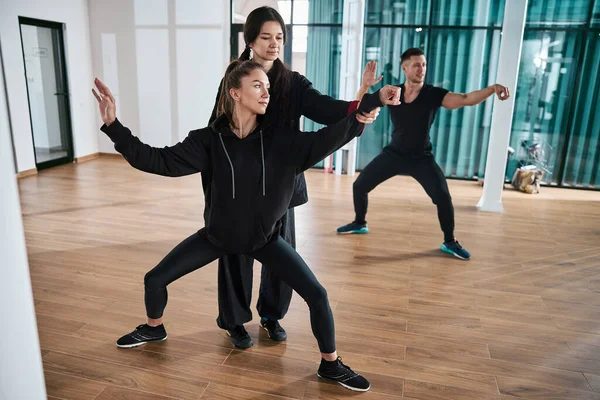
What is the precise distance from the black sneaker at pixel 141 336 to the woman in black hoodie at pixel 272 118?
30cm

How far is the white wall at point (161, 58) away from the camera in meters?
6.70

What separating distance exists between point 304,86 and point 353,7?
4.49m

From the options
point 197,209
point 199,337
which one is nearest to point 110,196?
point 197,209

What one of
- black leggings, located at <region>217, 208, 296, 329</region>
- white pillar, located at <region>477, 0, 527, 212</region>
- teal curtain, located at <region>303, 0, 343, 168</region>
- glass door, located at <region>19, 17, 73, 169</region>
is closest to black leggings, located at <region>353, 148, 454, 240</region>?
white pillar, located at <region>477, 0, 527, 212</region>

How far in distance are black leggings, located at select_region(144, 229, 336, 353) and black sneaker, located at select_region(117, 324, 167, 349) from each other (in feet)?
0.81

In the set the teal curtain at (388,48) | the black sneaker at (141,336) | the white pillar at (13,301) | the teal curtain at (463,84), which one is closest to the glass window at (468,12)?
the teal curtain at (463,84)

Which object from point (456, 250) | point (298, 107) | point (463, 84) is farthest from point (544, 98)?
point (298, 107)

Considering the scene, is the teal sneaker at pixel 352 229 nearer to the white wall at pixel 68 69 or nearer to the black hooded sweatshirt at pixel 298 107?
the black hooded sweatshirt at pixel 298 107

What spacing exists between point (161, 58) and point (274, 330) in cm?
555

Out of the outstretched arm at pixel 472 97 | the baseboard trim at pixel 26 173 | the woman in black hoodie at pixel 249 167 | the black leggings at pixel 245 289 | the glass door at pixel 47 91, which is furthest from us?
the glass door at pixel 47 91

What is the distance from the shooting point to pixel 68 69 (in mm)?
6617

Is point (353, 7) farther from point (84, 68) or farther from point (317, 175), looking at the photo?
point (84, 68)

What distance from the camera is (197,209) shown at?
188 inches

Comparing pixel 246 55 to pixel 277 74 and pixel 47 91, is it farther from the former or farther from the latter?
pixel 47 91
